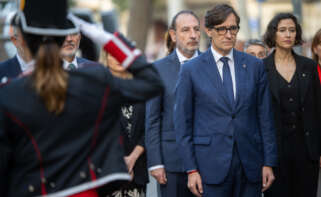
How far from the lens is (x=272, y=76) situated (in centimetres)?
646

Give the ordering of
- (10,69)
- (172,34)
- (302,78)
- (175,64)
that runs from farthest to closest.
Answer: (172,34), (302,78), (175,64), (10,69)

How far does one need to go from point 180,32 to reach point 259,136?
1724 millimetres

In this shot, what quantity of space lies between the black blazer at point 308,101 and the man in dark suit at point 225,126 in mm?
973

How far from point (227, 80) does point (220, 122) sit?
0.37 metres

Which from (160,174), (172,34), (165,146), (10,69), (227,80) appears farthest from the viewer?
(172,34)

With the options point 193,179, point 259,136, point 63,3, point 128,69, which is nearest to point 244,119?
point 259,136

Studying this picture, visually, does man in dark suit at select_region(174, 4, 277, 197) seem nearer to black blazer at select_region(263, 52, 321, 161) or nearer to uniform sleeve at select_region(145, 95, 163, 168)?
uniform sleeve at select_region(145, 95, 163, 168)

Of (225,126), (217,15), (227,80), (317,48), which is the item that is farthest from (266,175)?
(317,48)

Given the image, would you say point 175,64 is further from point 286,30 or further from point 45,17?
point 45,17

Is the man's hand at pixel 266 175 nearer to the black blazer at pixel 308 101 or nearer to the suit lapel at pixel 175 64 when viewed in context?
the black blazer at pixel 308 101

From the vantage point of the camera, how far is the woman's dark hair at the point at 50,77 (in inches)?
130

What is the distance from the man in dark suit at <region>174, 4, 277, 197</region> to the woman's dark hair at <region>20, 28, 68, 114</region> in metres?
2.04

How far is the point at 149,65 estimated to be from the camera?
365cm

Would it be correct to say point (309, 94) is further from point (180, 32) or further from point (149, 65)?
point (149, 65)
